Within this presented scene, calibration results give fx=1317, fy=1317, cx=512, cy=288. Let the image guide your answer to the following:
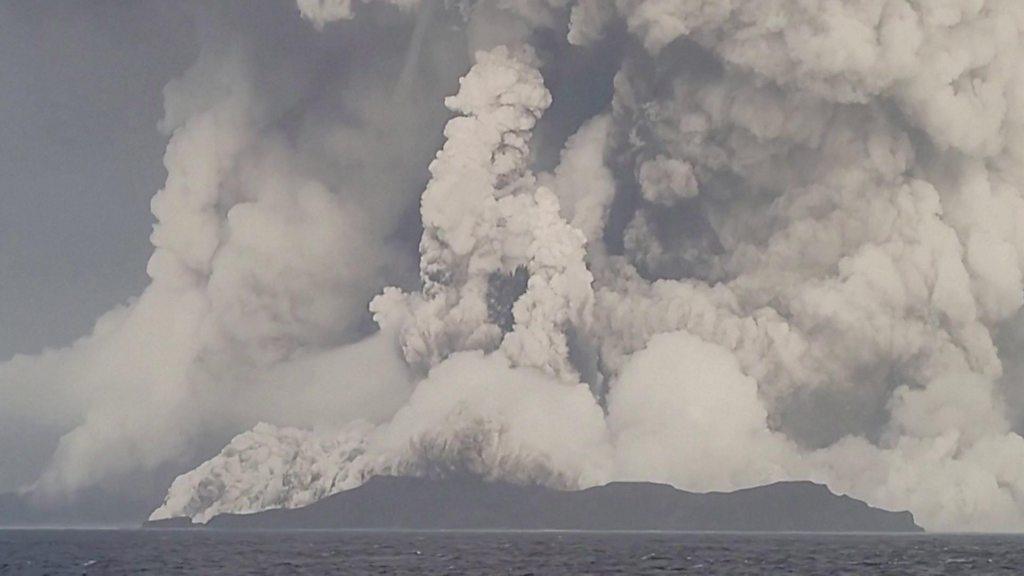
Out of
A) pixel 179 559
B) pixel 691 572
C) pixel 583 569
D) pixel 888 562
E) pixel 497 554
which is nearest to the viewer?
pixel 691 572

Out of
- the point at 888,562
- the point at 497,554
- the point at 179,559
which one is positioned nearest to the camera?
the point at 888,562

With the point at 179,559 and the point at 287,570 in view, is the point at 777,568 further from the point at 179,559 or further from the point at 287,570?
the point at 179,559

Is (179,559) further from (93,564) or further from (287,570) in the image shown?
(287,570)

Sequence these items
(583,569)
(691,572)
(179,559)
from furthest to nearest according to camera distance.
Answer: (179,559)
(583,569)
(691,572)

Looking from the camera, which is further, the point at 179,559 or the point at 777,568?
the point at 179,559

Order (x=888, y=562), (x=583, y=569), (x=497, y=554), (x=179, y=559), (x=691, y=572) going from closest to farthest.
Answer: (x=691, y=572) → (x=583, y=569) → (x=888, y=562) → (x=179, y=559) → (x=497, y=554)

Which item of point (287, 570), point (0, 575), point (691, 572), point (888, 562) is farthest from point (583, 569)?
point (0, 575)

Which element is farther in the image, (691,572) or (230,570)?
(230,570)

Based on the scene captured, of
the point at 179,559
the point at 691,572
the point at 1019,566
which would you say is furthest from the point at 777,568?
the point at 179,559

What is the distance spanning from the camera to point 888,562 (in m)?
139

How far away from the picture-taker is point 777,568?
12469 cm

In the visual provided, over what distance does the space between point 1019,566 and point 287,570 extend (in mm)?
71337

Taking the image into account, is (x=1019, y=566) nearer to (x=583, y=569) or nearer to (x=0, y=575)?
(x=583, y=569)

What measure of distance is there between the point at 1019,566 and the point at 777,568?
25396 mm
